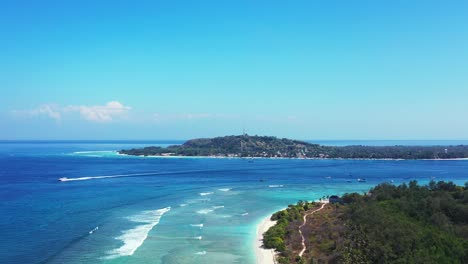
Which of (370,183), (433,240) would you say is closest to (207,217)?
(433,240)

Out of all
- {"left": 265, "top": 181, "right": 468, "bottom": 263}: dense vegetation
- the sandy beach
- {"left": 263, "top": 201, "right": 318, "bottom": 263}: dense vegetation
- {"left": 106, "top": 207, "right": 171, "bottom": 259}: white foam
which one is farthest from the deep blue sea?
{"left": 265, "top": 181, "right": 468, "bottom": 263}: dense vegetation

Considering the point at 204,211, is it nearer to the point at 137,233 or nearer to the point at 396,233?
the point at 137,233

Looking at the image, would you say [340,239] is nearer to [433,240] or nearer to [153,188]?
[433,240]

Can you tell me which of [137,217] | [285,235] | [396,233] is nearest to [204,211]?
[137,217]

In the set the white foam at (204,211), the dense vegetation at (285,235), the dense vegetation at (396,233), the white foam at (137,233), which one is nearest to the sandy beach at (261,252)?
the dense vegetation at (285,235)

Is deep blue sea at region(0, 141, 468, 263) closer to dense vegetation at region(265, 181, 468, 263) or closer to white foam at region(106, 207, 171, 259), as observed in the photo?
white foam at region(106, 207, 171, 259)

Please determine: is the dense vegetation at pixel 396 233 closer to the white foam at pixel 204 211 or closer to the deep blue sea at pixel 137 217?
the deep blue sea at pixel 137 217
